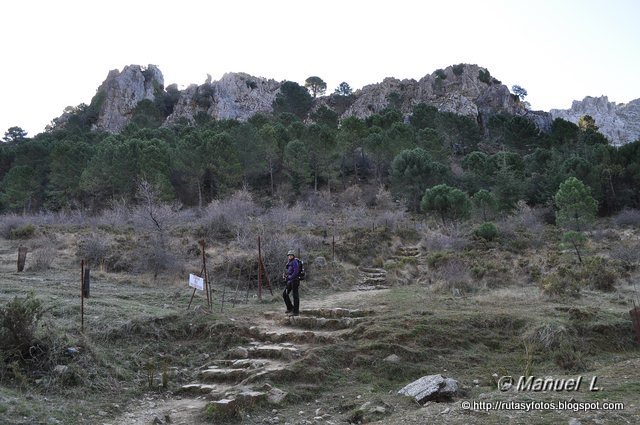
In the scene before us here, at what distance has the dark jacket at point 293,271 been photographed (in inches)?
442

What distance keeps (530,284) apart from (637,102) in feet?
348

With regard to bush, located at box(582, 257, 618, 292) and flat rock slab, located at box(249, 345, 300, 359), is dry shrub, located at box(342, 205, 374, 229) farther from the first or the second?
flat rock slab, located at box(249, 345, 300, 359)

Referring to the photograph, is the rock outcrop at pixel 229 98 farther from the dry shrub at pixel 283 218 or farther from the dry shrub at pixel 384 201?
the dry shrub at pixel 283 218

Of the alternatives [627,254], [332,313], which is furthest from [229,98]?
[332,313]

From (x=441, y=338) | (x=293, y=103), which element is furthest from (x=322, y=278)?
(x=293, y=103)

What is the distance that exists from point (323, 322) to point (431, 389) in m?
4.02

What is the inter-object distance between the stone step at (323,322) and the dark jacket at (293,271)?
90cm

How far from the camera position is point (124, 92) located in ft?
255

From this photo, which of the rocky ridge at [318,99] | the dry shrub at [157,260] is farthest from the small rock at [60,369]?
the rocky ridge at [318,99]

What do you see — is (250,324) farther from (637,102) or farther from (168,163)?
(637,102)

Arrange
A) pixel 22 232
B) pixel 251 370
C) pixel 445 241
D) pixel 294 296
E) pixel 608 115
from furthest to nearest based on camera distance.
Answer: pixel 608 115, pixel 445 241, pixel 22 232, pixel 294 296, pixel 251 370

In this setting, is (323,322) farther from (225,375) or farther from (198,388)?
(198,388)

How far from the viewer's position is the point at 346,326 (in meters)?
10.4

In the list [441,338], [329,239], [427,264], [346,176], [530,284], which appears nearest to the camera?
[441,338]
